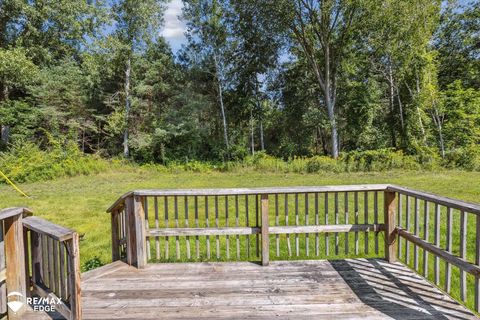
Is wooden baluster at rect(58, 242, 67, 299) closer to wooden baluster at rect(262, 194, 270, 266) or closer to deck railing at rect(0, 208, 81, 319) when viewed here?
deck railing at rect(0, 208, 81, 319)

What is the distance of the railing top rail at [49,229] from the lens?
1938 millimetres

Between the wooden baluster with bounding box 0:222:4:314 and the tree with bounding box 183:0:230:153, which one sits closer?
the wooden baluster with bounding box 0:222:4:314

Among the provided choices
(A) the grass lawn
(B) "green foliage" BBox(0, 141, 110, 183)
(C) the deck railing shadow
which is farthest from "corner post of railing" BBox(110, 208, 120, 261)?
(B) "green foliage" BBox(0, 141, 110, 183)

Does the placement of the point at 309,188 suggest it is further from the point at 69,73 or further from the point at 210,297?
the point at 69,73

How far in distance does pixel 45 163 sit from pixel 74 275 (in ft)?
39.3

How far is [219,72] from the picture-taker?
16.3 m

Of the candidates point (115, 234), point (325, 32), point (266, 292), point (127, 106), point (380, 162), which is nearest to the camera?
point (266, 292)

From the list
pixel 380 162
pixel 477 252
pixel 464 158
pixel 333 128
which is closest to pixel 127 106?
pixel 333 128

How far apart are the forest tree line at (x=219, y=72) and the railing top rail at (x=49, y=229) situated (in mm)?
13213

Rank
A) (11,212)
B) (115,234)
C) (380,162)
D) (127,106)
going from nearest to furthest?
(11,212), (115,234), (380,162), (127,106)

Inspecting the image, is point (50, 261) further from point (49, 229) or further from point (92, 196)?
point (92, 196)

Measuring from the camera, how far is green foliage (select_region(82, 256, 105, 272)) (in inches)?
147

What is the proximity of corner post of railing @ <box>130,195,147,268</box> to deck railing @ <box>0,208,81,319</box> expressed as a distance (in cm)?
91

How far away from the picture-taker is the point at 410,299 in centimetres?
250
